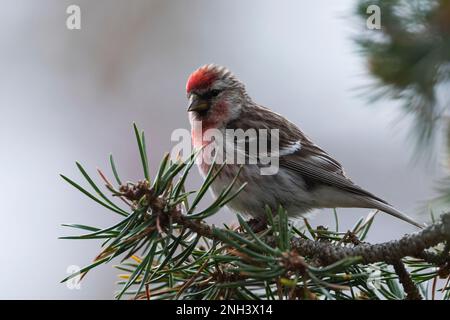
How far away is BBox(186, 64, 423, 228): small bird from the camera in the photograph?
2711 mm

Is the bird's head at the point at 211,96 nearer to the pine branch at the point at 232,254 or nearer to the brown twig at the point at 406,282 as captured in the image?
the pine branch at the point at 232,254

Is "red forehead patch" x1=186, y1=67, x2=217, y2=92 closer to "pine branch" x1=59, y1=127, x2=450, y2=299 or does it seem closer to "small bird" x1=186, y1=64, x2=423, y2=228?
"small bird" x1=186, y1=64, x2=423, y2=228

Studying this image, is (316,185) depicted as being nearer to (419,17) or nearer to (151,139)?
(419,17)

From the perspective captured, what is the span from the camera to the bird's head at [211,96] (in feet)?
10.2

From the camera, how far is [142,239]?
5.24 feet

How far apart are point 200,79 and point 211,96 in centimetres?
12

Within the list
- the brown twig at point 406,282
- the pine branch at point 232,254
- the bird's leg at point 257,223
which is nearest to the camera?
the pine branch at point 232,254

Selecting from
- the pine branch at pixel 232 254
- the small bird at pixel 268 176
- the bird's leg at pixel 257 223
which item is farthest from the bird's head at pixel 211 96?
the pine branch at pixel 232 254

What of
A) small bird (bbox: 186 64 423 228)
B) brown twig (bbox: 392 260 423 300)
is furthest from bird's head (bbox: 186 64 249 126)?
brown twig (bbox: 392 260 423 300)

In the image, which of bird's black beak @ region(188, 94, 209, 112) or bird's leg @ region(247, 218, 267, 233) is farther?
bird's black beak @ region(188, 94, 209, 112)

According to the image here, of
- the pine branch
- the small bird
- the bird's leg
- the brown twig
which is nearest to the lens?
the pine branch

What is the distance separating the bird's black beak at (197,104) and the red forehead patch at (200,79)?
5cm

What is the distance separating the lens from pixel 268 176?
2.80 meters

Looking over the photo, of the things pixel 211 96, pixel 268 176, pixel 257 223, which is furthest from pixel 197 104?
pixel 257 223
